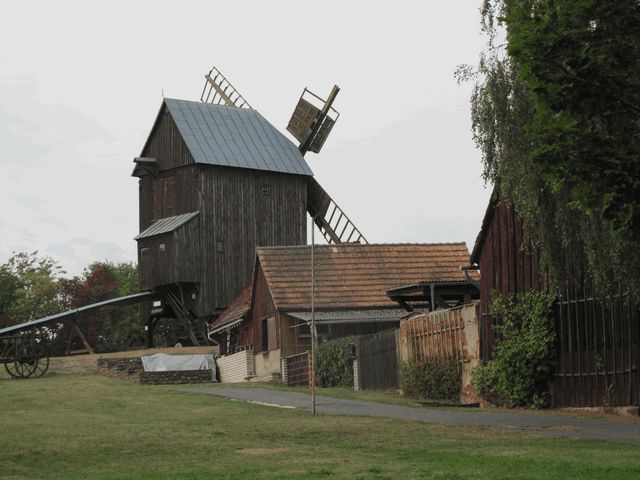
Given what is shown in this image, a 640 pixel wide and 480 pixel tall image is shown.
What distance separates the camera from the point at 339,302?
50.2 meters

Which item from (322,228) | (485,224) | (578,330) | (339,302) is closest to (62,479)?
(578,330)

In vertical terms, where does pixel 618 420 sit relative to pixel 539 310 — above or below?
below

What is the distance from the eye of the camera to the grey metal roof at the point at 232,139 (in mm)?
67625

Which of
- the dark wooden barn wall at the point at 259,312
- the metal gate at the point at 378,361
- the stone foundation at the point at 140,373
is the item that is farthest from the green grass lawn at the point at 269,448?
the dark wooden barn wall at the point at 259,312

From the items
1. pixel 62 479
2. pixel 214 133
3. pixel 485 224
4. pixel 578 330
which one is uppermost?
pixel 214 133

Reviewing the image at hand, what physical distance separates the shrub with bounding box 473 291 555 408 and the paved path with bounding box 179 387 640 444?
5.16 ft

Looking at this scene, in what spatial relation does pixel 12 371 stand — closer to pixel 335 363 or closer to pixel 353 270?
pixel 353 270

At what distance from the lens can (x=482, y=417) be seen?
28.0m

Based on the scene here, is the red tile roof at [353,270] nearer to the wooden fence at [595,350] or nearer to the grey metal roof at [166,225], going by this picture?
the grey metal roof at [166,225]

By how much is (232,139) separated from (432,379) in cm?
3471

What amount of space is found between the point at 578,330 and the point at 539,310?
1422 millimetres

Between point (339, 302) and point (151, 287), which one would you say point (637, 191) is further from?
point (151, 287)

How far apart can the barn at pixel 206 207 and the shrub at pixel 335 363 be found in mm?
21705

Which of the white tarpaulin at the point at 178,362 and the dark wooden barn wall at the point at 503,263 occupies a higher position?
the dark wooden barn wall at the point at 503,263
